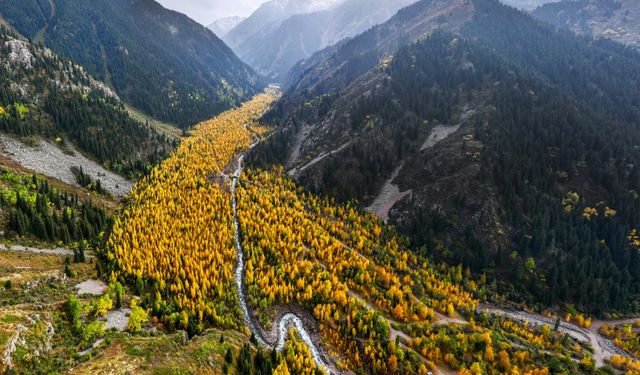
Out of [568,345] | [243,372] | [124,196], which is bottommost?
[568,345]

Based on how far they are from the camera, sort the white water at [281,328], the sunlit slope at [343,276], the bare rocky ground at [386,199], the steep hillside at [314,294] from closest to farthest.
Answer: the steep hillside at [314,294] < the white water at [281,328] < the sunlit slope at [343,276] < the bare rocky ground at [386,199]

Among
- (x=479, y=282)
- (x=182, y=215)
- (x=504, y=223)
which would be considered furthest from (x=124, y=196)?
(x=504, y=223)

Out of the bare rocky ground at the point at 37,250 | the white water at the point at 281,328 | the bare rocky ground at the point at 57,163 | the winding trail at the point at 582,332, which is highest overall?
the bare rocky ground at the point at 57,163

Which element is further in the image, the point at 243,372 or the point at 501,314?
the point at 501,314

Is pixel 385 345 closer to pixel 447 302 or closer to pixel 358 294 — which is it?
pixel 358 294

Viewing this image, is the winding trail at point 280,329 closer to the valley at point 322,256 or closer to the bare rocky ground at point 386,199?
the valley at point 322,256

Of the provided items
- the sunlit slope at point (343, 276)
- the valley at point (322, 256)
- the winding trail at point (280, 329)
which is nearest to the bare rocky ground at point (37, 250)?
the valley at point (322, 256)

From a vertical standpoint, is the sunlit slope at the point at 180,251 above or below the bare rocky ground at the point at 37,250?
below
